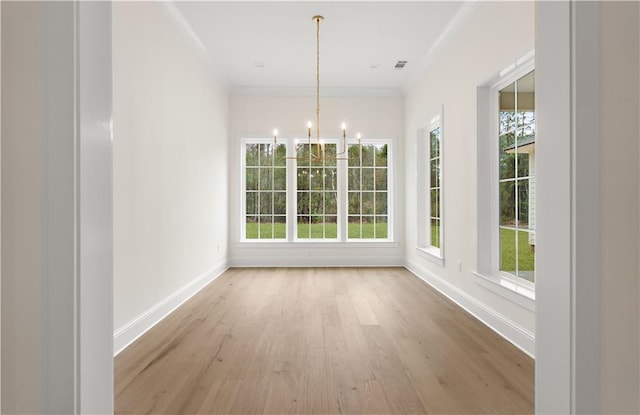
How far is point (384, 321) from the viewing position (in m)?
3.21

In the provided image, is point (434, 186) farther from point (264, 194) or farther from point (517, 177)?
point (264, 194)

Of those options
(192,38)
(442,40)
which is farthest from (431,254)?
(192,38)

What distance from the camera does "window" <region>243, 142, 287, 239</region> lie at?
6188 mm

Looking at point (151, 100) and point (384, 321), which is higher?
point (151, 100)

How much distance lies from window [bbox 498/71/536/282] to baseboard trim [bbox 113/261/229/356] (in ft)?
10.5

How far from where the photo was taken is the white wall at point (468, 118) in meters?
2.77
